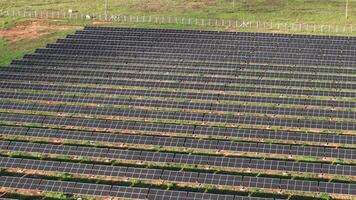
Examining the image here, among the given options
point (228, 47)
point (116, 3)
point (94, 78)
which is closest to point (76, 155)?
point (94, 78)

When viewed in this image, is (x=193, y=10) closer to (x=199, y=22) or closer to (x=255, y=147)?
(x=199, y=22)

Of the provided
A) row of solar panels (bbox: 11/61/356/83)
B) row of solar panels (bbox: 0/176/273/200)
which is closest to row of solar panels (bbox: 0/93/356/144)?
row of solar panels (bbox: 0/176/273/200)

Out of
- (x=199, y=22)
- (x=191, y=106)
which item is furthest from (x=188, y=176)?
(x=199, y=22)

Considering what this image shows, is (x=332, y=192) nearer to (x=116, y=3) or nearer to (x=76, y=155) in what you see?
(x=76, y=155)

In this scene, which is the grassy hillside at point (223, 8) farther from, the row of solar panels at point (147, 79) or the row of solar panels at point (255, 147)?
the row of solar panels at point (255, 147)

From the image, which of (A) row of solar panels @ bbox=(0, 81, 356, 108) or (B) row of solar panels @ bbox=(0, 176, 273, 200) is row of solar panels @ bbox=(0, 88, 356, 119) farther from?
(B) row of solar panels @ bbox=(0, 176, 273, 200)

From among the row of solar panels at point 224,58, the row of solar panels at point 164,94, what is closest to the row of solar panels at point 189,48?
the row of solar panels at point 224,58

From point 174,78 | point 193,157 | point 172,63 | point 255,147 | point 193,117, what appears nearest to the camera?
point 193,157

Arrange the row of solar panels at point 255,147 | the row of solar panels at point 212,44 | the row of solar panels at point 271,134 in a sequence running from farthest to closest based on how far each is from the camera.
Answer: the row of solar panels at point 212,44
the row of solar panels at point 271,134
the row of solar panels at point 255,147
